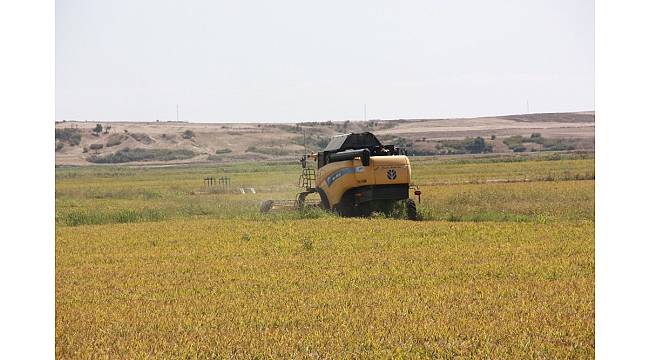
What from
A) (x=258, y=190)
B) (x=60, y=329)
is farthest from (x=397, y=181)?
(x=258, y=190)

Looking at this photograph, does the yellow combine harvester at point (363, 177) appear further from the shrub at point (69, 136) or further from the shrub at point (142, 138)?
the shrub at point (69, 136)

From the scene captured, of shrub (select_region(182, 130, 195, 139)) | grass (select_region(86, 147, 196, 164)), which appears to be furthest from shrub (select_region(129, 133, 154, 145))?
shrub (select_region(182, 130, 195, 139))

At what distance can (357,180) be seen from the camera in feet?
87.9

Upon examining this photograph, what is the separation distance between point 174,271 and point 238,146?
407 ft

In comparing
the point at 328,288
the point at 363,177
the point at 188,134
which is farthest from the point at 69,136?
the point at 328,288

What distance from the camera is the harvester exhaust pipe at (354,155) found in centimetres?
2660

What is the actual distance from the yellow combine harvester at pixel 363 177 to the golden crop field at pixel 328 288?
1006 mm

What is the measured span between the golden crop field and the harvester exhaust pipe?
1961 millimetres

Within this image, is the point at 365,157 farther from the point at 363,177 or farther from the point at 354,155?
the point at 363,177

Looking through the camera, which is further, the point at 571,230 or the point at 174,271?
the point at 571,230

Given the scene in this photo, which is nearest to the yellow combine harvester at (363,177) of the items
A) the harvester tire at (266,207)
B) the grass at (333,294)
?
the harvester tire at (266,207)

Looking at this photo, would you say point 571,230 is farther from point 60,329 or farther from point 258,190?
point 258,190

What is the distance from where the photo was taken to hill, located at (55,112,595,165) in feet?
417
